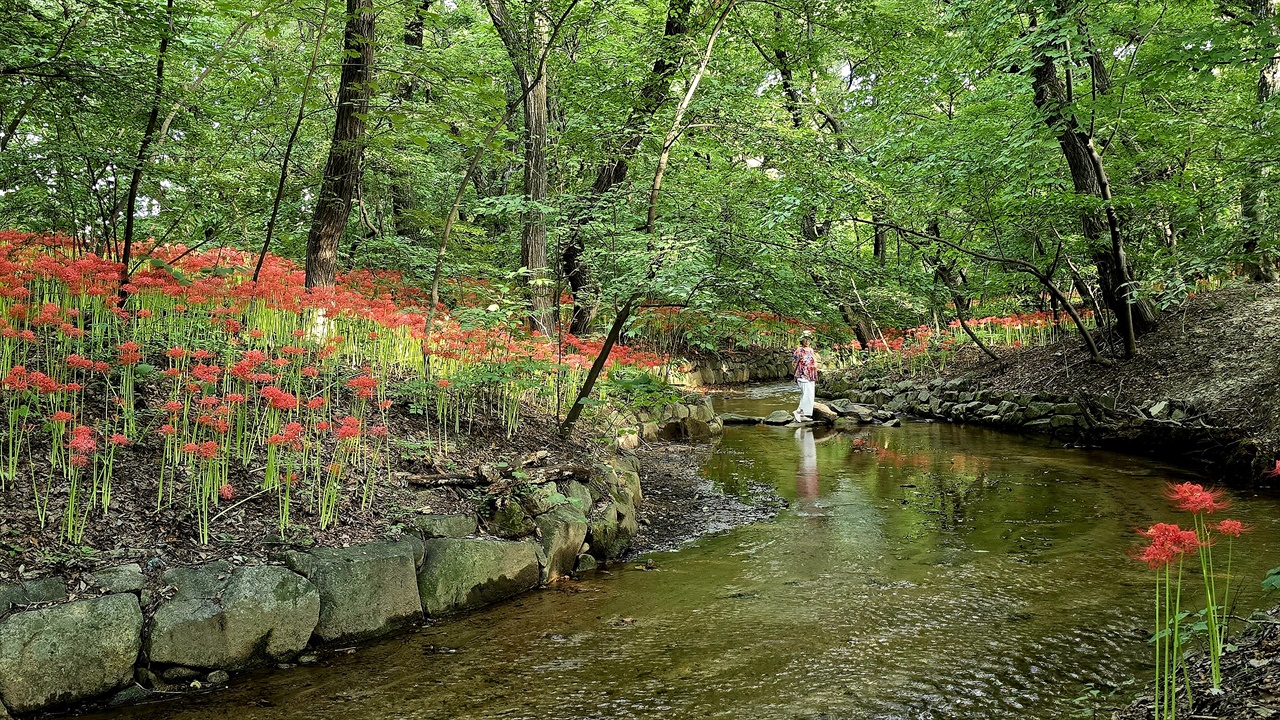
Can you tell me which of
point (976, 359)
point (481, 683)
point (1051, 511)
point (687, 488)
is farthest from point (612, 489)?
point (976, 359)

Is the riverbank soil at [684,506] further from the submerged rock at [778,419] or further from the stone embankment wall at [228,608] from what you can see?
the submerged rock at [778,419]

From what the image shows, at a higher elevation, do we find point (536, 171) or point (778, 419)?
point (536, 171)

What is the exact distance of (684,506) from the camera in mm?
6859

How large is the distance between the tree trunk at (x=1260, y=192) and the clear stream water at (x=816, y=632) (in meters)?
3.10

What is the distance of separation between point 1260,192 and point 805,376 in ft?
21.8

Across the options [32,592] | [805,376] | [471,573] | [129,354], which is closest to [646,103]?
[471,573]

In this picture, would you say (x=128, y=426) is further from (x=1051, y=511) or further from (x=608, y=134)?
(x=1051, y=511)

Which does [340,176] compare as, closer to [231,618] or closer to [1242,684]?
[231,618]

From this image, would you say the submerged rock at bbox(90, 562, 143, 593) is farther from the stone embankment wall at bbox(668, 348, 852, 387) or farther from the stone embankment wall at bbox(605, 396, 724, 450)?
the stone embankment wall at bbox(668, 348, 852, 387)

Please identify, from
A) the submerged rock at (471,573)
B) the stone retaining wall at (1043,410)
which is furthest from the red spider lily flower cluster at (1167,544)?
the stone retaining wall at (1043,410)

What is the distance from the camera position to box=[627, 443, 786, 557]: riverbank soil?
595 cm

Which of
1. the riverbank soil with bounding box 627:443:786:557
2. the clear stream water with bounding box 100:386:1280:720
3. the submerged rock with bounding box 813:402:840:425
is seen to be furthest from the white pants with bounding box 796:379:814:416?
the clear stream water with bounding box 100:386:1280:720

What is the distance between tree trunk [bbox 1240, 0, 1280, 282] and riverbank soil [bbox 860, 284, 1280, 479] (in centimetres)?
44

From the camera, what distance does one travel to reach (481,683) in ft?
10.9
